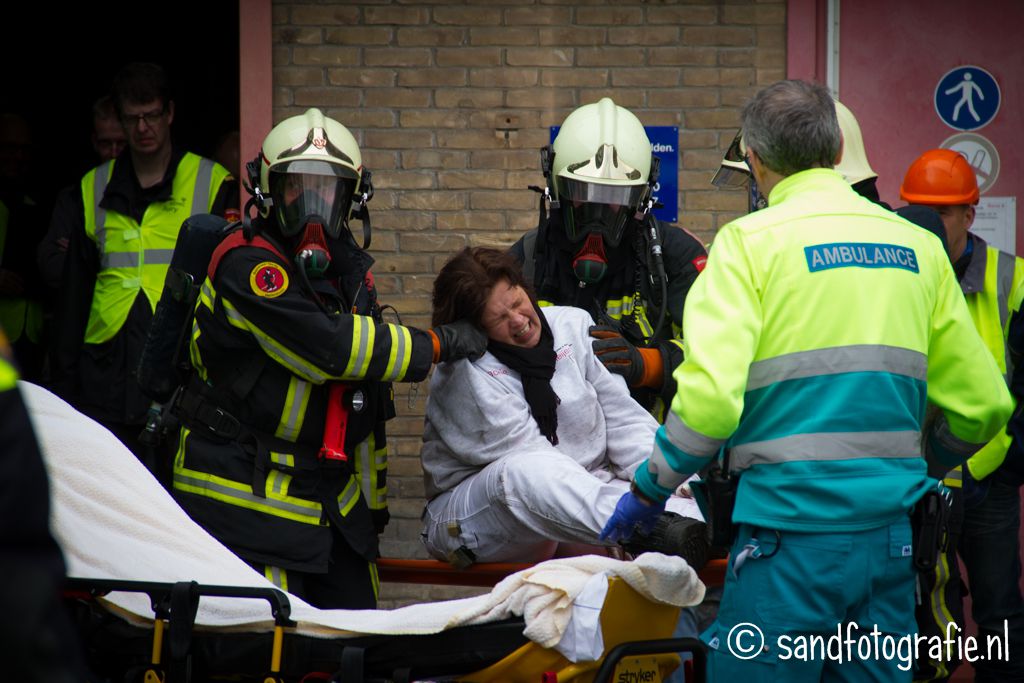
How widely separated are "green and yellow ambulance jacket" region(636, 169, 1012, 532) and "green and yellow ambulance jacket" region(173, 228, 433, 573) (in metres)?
1.23

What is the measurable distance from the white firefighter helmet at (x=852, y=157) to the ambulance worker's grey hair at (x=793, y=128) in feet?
4.60

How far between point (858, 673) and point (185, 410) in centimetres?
222

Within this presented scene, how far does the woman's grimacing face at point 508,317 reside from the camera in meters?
4.34

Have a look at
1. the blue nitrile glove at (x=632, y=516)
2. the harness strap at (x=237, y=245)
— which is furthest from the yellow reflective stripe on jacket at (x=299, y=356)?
the blue nitrile glove at (x=632, y=516)

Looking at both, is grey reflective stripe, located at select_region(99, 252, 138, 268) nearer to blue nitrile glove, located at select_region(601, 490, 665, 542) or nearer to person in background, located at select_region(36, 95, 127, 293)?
person in background, located at select_region(36, 95, 127, 293)

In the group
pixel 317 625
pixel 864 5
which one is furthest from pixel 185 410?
pixel 864 5

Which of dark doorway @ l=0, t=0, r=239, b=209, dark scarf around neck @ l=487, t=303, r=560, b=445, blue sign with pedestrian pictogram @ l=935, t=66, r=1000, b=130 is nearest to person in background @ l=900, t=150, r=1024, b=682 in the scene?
blue sign with pedestrian pictogram @ l=935, t=66, r=1000, b=130

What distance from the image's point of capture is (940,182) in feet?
16.0

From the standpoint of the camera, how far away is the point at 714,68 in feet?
19.5

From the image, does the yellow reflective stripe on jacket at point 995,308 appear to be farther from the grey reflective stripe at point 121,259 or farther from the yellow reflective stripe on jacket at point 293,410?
the grey reflective stripe at point 121,259

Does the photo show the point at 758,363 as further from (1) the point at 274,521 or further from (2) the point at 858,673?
(1) the point at 274,521

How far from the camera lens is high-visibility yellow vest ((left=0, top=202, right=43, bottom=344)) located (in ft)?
20.1

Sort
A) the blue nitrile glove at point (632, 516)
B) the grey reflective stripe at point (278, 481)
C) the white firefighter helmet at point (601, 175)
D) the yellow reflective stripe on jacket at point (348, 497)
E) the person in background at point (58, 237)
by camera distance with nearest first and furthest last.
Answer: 1. the blue nitrile glove at point (632, 516)
2. the grey reflective stripe at point (278, 481)
3. the yellow reflective stripe on jacket at point (348, 497)
4. the white firefighter helmet at point (601, 175)
5. the person in background at point (58, 237)

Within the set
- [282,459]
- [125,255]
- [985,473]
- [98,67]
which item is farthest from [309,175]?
[98,67]
